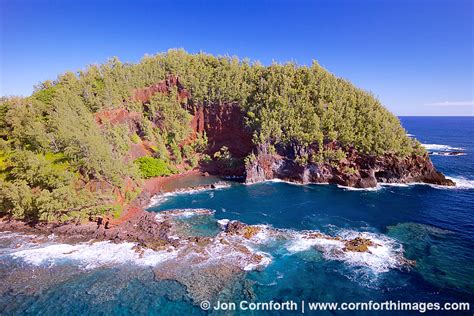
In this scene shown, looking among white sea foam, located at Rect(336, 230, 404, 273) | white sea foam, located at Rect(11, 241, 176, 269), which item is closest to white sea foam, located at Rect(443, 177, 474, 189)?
white sea foam, located at Rect(336, 230, 404, 273)

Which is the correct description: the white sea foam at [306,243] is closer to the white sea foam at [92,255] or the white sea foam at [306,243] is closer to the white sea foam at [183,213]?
the white sea foam at [92,255]

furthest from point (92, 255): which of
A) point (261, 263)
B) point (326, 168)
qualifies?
point (326, 168)

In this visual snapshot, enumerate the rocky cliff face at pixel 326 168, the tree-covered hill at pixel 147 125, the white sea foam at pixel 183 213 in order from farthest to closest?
the rocky cliff face at pixel 326 168 → the white sea foam at pixel 183 213 → the tree-covered hill at pixel 147 125

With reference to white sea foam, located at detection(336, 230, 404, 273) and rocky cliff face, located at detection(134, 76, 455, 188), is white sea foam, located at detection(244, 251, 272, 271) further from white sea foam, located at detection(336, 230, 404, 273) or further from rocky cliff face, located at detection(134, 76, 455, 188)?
rocky cliff face, located at detection(134, 76, 455, 188)

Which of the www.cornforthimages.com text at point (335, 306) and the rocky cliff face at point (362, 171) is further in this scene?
the rocky cliff face at point (362, 171)

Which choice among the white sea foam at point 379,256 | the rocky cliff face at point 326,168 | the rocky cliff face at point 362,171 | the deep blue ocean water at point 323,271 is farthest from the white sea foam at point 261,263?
the rocky cliff face at point 326,168

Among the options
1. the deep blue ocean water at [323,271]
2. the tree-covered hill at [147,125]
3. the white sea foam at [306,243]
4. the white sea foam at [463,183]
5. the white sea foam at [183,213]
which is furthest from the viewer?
the white sea foam at [463,183]

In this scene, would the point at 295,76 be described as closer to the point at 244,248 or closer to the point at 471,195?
the point at 471,195
